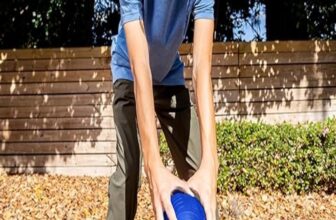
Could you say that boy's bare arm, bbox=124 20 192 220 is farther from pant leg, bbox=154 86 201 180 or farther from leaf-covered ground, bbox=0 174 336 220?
leaf-covered ground, bbox=0 174 336 220

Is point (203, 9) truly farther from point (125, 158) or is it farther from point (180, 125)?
point (125, 158)

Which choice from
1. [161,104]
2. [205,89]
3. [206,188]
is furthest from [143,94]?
[161,104]

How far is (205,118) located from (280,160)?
14.6ft

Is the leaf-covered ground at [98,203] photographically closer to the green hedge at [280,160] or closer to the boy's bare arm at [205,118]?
the green hedge at [280,160]

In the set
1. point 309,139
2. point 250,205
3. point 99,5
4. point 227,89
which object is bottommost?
point 250,205

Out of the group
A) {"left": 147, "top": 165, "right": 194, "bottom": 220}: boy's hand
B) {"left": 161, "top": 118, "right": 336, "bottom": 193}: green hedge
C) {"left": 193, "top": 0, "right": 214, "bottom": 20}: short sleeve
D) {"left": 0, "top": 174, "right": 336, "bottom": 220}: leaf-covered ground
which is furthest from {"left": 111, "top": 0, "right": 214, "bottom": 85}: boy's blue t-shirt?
{"left": 161, "top": 118, "right": 336, "bottom": 193}: green hedge

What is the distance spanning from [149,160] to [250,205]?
13.9 ft

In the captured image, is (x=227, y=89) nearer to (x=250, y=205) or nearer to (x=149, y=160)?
(x=250, y=205)

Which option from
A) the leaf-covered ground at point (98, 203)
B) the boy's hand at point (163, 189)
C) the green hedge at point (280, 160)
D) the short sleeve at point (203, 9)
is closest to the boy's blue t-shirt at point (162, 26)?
the short sleeve at point (203, 9)

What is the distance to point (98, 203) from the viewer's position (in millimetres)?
5809

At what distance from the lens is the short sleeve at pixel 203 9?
2.04 meters

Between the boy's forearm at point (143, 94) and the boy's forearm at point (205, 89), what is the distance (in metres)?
0.15

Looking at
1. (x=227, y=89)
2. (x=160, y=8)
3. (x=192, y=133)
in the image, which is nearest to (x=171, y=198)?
(x=160, y=8)

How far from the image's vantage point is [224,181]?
6.12 metres
